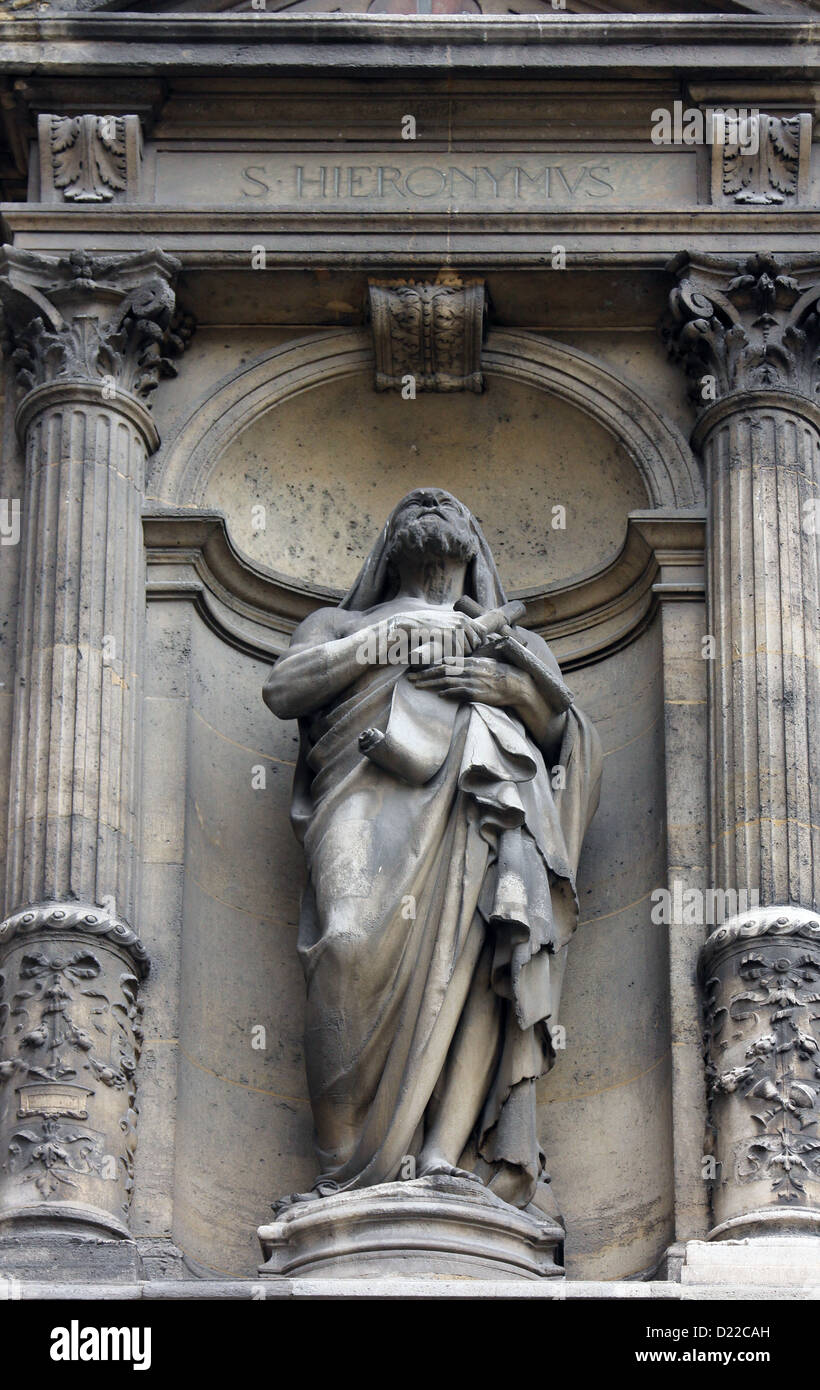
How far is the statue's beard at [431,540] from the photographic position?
48.0ft

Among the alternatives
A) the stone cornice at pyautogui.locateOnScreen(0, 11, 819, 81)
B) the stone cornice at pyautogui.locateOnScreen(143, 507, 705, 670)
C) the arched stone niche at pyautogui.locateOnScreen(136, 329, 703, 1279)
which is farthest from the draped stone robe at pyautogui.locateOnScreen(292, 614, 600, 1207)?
the stone cornice at pyautogui.locateOnScreen(0, 11, 819, 81)

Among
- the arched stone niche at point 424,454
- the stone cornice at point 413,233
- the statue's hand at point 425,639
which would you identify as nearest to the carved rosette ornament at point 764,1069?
the statue's hand at point 425,639

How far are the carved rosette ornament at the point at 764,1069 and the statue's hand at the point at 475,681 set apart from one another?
1.25 metres

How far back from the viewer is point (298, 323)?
15.7 meters

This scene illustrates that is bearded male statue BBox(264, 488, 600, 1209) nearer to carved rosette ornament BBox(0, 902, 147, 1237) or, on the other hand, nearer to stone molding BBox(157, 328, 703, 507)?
carved rosette ornament BBox(0, 902, 147, 1237)

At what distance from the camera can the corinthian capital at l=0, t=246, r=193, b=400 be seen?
15133 millimetres

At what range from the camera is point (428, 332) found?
15570 millimetres

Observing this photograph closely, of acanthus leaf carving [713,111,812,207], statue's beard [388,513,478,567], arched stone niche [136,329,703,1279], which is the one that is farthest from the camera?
acanthus leaf carving [713,111,812,207]

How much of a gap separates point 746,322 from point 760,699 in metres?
1.81

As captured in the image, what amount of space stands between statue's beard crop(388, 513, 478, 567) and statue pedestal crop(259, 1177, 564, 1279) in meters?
2.67

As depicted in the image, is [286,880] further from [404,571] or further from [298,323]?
[298,323]
